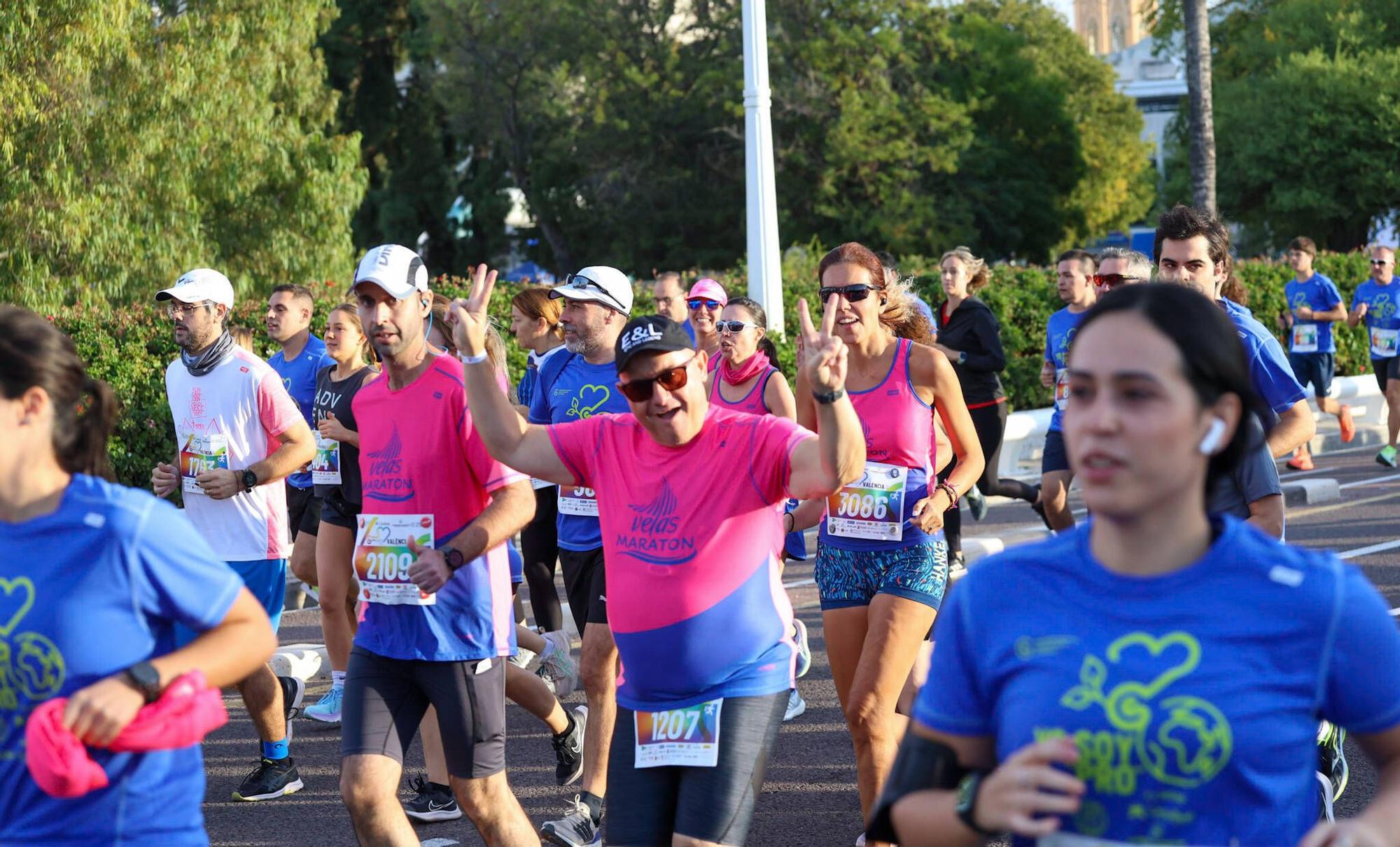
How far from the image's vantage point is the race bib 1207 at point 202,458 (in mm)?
7176

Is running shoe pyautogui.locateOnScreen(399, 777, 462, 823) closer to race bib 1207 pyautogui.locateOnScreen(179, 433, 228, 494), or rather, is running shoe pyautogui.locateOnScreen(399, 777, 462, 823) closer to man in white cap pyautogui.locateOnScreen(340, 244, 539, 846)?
man in white cap pyautogui.locateOnScreen(340, 244, 539, 846)

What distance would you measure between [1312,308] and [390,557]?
1532 cm

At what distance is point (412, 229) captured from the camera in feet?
145

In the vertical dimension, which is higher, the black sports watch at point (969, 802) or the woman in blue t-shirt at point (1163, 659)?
the woman in blue t-shirt at point (1163, 659)

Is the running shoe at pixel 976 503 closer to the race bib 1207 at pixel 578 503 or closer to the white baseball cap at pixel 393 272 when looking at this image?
the race bib 1207 at pixel 578 503

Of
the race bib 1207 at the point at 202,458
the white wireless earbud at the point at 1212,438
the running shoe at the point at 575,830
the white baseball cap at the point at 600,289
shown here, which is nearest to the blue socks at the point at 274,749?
the race bib 1207 at the point at 202,458

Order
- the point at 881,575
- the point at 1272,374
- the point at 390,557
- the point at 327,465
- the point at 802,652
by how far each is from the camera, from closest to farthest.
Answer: the point at 390,557 → the point at 1272,374 → the point at 881,575 → the point at 327,465 → the point at 802,652

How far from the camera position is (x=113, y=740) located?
2.68 meters

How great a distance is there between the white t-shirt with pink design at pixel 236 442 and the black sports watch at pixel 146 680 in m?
4.49

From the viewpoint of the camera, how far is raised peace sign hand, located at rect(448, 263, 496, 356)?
4.58 metres

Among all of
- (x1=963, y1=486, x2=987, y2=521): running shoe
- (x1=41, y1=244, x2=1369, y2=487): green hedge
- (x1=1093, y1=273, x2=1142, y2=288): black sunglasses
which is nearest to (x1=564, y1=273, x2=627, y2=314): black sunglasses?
(x1=41, y1=244, x2=1369, y2=487): green hedge

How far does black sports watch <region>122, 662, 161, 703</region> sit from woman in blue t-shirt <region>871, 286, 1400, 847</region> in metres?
1.24

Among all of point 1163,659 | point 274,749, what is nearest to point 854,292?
point 274,749

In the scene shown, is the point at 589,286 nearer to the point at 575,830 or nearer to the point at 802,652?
the point at 575,830
